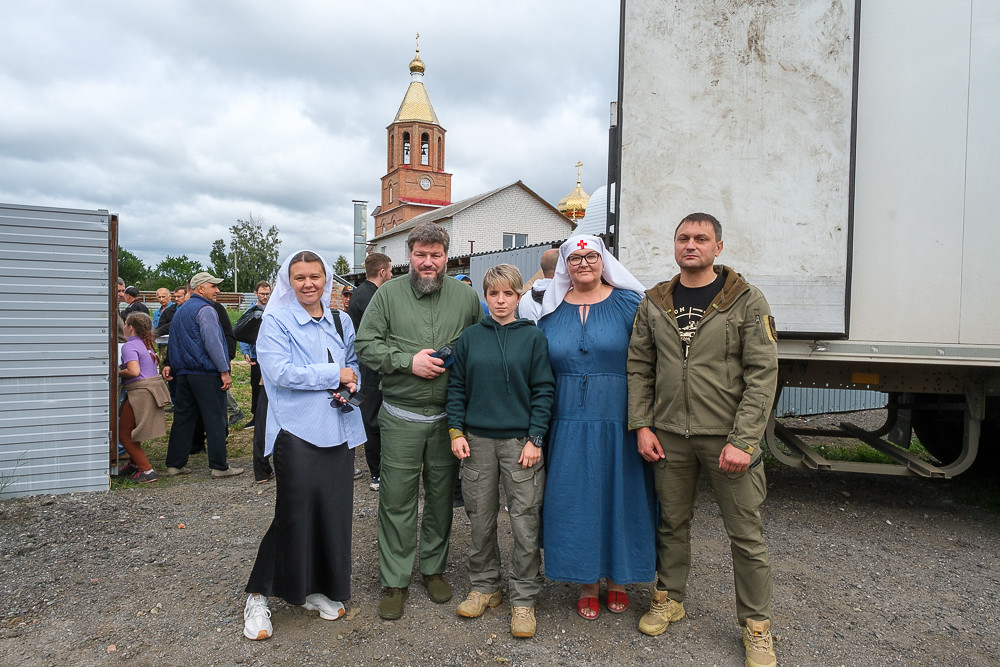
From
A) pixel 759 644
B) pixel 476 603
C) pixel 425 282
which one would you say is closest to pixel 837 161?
pixel 425 282

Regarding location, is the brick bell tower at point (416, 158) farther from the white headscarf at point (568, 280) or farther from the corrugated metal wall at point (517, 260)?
the white headscarf at point (568, 280)

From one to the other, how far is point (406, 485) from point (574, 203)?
40772mm

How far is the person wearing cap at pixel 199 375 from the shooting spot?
563 cm

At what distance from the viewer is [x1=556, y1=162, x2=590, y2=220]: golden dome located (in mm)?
41719

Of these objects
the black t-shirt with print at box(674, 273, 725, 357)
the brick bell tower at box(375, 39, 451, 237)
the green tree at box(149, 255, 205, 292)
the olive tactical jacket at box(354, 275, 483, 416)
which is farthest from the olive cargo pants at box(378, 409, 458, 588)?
the green tree at box(149, 255, 205, 292)

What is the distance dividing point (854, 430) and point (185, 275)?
73229mm

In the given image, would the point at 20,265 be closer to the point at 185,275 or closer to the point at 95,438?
the point at 95,438

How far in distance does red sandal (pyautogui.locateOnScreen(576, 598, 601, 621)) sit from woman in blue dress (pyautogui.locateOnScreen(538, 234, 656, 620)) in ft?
0.64

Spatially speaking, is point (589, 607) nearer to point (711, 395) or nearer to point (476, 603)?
point (476, 603)

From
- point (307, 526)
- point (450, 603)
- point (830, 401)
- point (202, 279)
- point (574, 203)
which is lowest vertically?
point (450, 603)

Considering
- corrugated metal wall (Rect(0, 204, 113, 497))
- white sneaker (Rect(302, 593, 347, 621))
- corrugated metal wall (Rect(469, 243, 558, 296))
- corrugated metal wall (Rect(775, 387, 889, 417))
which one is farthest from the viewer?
corrugated metal wall (Rect(469, 243, 558, 296))

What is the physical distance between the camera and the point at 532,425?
304 centimetres

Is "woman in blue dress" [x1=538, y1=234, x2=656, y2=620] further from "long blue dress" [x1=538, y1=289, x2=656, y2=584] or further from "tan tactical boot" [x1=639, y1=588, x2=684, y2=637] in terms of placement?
"tan tactical boot" [x1=639, y1=588, x2=684, y2=637]

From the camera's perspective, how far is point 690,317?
2949 millimetres
